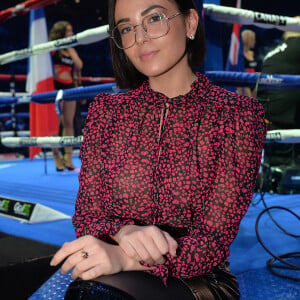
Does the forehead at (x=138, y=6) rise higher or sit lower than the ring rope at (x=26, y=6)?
lower

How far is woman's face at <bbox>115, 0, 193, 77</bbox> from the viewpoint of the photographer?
875mm

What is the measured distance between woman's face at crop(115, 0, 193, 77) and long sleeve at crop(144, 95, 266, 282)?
18 centimetres

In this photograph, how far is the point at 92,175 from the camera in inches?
36.2

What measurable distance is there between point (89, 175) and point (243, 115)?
38 cm

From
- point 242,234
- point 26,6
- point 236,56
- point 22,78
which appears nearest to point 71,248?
point 242,234

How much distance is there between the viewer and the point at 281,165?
9.37 feet

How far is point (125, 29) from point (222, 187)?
430 mm

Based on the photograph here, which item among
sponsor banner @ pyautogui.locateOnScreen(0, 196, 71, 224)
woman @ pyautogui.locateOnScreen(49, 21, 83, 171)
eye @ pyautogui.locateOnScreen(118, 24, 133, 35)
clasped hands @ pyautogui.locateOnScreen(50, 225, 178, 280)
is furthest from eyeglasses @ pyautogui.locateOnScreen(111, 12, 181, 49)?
woman @ pyautogui.locateOnScreen(49, 21, 83, 171)

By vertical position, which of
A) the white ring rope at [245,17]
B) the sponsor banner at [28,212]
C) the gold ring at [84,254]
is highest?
the white ring rope at [245,17]

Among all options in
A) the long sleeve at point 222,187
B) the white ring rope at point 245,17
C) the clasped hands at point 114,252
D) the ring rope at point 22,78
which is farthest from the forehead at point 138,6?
the ring rope at point 22,78

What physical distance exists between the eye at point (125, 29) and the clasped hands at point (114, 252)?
1.57 ft

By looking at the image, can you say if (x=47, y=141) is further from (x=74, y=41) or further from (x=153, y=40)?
(x=153, y=40)

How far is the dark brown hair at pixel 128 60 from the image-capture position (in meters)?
0.97

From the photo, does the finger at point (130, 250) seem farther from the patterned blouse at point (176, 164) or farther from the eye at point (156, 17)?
the eye at point (156, 17)
